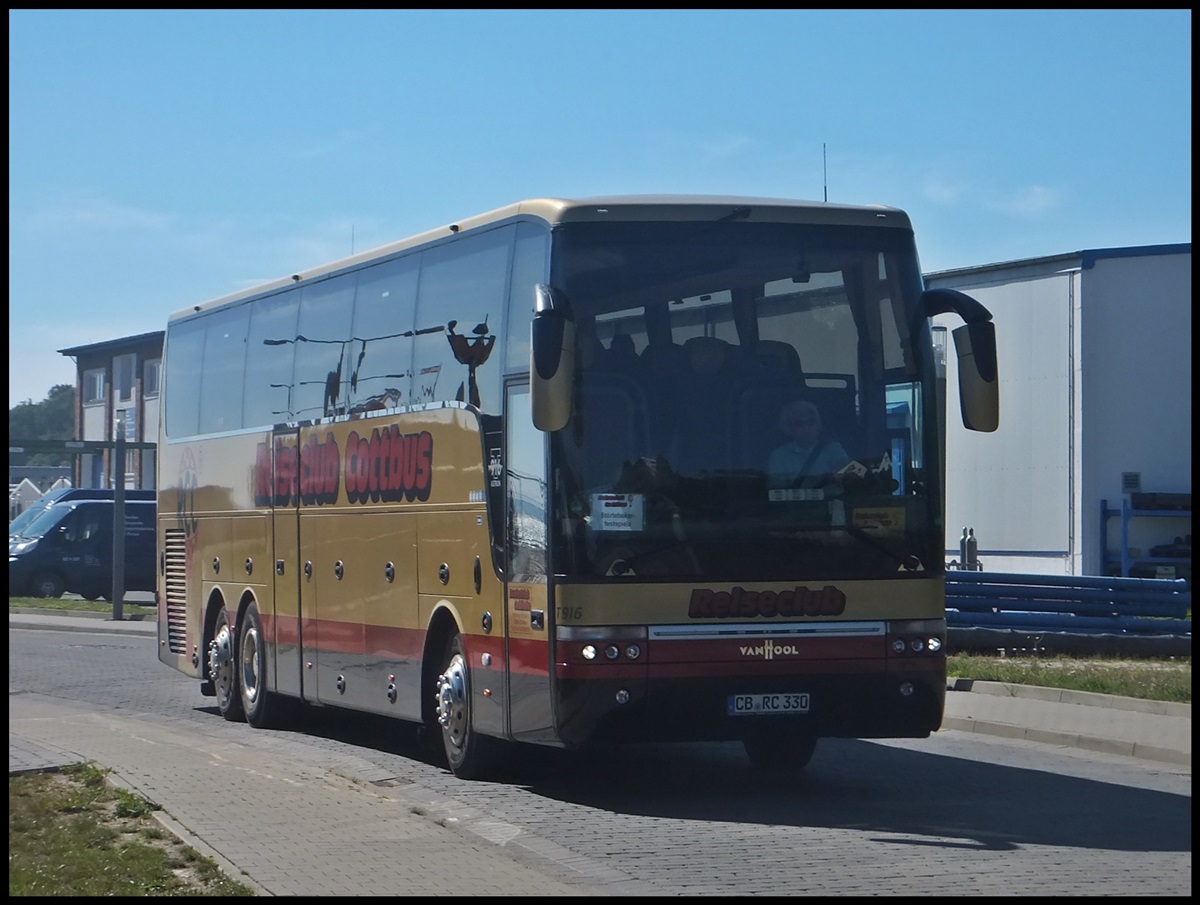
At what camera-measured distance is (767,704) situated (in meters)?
11.1

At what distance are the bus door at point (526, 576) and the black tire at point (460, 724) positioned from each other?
0.87 meters

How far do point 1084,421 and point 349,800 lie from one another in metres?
22.8

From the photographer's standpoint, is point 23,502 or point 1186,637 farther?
point 23,502

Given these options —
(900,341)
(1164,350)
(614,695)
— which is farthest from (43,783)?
(1164,350)

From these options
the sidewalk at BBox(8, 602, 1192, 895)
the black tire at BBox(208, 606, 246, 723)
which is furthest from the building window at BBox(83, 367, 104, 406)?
the sidewalk at BBox(8, 602, 1192, 895)

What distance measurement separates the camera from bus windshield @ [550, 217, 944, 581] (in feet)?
36.0

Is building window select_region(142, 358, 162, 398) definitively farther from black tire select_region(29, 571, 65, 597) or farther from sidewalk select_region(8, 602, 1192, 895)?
sidewalk select_region(8, 602, 1192, 895)

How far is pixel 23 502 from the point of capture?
3452 inches

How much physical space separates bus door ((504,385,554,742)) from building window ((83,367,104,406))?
7114 cm

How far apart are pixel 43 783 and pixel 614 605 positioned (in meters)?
3.65

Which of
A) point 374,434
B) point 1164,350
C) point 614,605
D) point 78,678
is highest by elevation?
point 1164,350

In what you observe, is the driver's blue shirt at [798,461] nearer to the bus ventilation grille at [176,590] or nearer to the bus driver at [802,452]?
the bus driver at [802,452]

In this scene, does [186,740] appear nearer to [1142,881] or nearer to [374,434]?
[374,434]

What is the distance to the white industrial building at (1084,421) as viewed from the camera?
3091cm
